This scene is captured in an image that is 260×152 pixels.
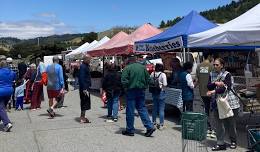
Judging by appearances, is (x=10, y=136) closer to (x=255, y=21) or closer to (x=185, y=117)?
(x=185, y=117)

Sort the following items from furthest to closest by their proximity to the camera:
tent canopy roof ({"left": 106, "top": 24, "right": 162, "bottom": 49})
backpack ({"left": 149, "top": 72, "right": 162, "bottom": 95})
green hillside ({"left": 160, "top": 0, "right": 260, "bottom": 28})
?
green hillside ({"left": 160, "top": 0, "right": 260, "bottom": 28}) < tent canopy roof ({"left": 106, "top": 24, "right": 162, "bottom": 49}) < backpack ({"left": 149, "top": 72, "right": 162, "bottom": 95})

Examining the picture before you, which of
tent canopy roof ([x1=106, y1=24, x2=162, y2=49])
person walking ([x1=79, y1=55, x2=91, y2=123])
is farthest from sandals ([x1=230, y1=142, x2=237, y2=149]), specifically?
tent canopy roof ([x1=106, y1=24, x2=162, y2=49])

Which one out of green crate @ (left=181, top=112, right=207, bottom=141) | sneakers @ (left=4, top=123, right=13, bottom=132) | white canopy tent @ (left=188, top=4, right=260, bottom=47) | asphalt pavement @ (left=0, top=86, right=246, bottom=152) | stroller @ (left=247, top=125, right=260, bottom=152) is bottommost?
asphalt pavement @ (left=0, top=86, right=246, bottom=152)

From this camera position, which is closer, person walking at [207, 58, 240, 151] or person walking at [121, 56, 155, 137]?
person walking at [207, 58, 240, 151]

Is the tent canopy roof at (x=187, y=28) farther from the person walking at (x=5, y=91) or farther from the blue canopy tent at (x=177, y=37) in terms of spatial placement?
the person walking at (x=5, y=91)

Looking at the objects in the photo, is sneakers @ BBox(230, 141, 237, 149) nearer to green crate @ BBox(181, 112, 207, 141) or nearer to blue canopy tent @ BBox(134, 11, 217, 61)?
green crate @ BBox(181, 112, 207, 141)

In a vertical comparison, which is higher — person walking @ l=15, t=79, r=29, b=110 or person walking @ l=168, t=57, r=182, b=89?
person walking @ l=168, t=57, r=182, b=89

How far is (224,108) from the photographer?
739 cm

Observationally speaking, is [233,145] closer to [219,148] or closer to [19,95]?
[219,148]

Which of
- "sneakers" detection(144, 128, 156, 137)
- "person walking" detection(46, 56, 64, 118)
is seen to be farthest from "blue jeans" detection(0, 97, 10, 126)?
"sneakers" detection(144, 128, 156, 137)

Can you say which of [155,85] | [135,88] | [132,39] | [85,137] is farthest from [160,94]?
[132,39]

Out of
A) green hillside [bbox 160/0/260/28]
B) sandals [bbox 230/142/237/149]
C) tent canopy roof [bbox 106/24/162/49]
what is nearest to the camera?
→ sandals [bbox 230/142/237/149]

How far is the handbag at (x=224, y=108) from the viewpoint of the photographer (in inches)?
290

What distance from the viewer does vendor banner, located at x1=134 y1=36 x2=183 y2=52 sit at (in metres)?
11.8
